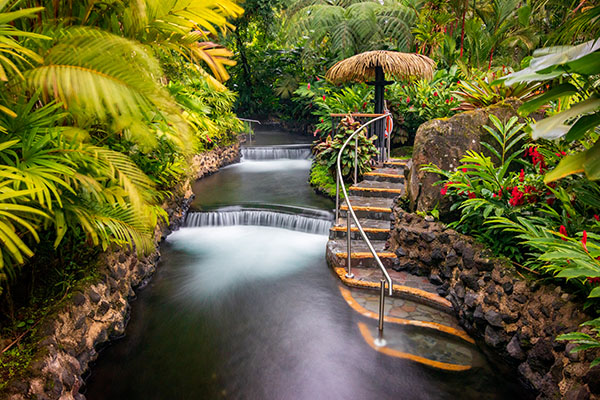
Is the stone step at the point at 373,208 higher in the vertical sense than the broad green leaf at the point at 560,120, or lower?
lower

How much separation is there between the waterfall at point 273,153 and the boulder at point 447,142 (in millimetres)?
7920

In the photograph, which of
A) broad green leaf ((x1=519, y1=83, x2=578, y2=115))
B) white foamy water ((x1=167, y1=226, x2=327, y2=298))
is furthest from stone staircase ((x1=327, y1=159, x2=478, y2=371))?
broad green leaf ((x1=519, y1=83, x2=578, y2=115))

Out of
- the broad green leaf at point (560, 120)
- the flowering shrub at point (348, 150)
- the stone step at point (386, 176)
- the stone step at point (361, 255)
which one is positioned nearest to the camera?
the broad green leaf at point (560, 120)

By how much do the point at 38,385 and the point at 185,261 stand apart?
3.19 m

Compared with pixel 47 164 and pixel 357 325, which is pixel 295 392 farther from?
pixel 47 164

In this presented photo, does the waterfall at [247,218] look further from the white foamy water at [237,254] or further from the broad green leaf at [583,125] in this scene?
the broad green leaf at [583,125]

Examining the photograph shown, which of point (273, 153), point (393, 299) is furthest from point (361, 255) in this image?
point (273, 153)

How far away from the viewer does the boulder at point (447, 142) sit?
15.5 ft

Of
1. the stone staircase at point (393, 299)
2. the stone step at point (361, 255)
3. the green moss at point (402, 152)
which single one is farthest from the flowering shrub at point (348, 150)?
the stone step at point (361, 255)

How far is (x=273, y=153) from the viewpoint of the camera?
1278 cm

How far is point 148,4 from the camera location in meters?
2.97

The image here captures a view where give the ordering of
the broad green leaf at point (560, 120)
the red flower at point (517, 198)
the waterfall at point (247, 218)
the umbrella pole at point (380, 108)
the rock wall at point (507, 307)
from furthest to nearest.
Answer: the umbrella pole at point (380, 108) < the waterfall at point (247, 218) < the red flower at point (517, 198) < the rock wall at point (507, 307) < the broad green leaf at point (560, 120)

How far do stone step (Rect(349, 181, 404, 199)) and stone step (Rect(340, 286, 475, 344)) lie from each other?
2059mm

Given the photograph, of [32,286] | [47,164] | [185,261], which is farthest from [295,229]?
[47,164]
